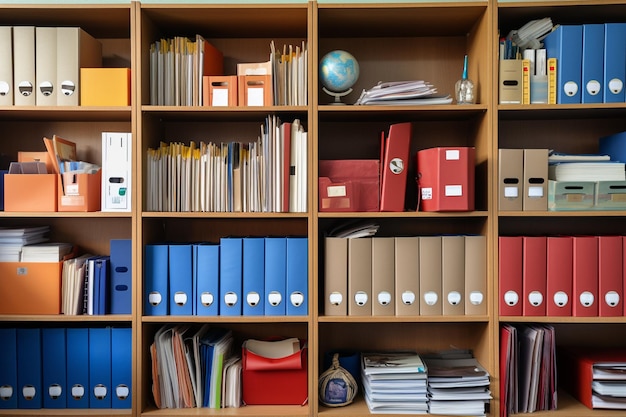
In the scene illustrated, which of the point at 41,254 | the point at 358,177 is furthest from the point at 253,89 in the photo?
the point at 41,254

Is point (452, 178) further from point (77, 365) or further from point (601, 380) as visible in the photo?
point (77, 365)

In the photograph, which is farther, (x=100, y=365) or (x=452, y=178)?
(x=100, y=365)

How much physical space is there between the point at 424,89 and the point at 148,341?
1546 millimetres

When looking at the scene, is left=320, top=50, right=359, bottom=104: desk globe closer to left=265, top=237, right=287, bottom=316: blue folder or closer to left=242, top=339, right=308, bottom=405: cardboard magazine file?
left=265, top=237, right=287, bottom=316: blue folder

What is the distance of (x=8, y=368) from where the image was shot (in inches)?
87.8

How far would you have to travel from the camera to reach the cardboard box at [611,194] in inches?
84.1

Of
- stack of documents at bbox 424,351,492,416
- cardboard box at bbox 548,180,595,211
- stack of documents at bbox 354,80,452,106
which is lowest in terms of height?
stack of documents at bbox 424,351,492,416

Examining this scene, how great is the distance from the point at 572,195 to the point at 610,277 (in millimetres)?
354

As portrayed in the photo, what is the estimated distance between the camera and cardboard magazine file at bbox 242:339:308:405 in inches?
88.1

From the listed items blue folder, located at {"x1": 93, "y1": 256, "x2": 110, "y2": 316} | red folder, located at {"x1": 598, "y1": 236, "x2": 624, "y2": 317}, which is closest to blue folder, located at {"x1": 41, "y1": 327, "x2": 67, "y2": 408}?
blue folder, located at {"x1": 93, "y1": 256, "x2": 110, "y2": 316}

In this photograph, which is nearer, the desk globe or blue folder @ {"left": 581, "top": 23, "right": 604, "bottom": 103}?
blue folder @ {"left": 581, "top": 23, "right": 604, "bottom": 103}

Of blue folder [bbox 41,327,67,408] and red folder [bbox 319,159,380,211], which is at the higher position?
red folder [bbox 319,159,380,211]

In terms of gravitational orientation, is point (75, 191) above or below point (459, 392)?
above

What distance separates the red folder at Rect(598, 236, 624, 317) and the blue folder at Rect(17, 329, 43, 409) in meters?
2.28
